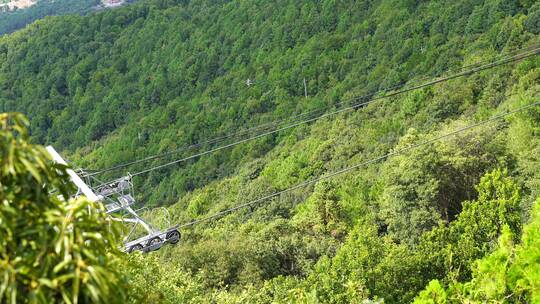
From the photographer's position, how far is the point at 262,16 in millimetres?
111875

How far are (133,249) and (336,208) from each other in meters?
25.6

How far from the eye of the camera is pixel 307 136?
249 ft

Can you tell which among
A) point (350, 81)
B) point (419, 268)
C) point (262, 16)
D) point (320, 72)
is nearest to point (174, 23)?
point (262, 16)

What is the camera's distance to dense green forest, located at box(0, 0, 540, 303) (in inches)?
858

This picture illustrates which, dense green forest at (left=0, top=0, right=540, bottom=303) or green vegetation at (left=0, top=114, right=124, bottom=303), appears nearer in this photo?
green vegetation at (left=0, top=114, right=124, bottom=303)

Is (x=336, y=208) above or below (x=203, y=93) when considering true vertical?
above

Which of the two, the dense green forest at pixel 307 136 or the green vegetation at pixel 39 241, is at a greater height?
the green vegetation at pixel 39 241

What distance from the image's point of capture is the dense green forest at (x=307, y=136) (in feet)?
71.5

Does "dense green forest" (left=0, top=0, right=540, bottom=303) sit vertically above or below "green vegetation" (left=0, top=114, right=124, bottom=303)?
below

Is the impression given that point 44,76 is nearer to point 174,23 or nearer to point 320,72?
point 174,23

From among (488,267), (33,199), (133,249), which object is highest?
(33,199)

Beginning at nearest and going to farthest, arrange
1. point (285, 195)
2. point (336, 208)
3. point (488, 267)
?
1. point (488, 267)
2. point (336, 208)
3. point (285, 195)

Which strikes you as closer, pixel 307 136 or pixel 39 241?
pixel 39 241

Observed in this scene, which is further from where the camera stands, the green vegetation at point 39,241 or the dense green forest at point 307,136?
the dense green forest at point 307,136
